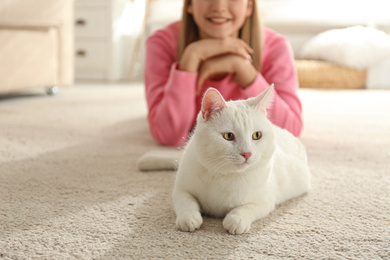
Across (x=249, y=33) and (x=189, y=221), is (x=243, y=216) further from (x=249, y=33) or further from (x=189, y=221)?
(x=249, y=33)

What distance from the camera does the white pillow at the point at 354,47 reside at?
3172 millimetres

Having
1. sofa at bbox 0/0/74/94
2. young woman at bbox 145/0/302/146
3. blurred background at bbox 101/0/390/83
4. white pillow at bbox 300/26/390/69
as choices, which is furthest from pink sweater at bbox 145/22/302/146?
blurred background at bbox 101/0/390/83

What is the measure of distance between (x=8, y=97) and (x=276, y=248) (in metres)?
2.23

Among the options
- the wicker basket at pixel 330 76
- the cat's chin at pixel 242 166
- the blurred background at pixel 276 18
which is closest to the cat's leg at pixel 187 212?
the cat's chin at pixel 242 166

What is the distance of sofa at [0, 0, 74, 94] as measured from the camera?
2189mm

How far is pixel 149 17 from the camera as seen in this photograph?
13.3ft

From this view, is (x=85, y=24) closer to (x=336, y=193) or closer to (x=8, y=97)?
(x=8, y=97)

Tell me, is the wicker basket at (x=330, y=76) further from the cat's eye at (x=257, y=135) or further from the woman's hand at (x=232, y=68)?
the cat's eye at (x=257, y=135)

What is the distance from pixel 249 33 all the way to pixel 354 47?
81.3 inches

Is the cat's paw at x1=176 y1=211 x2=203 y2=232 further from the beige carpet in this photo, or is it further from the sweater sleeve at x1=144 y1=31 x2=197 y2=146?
the sweater sleeve at x1=144 y1=31 x2=197 y2=146

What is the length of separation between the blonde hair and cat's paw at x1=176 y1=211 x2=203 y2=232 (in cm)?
78

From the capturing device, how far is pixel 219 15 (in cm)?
125

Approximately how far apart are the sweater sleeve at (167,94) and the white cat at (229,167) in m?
0.50

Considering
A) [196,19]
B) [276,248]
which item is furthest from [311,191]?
[196,19]
